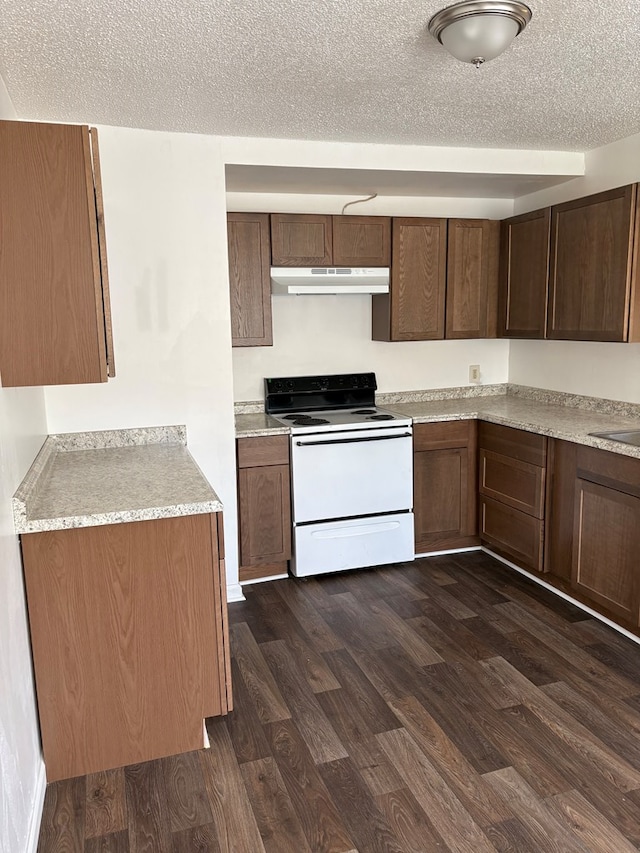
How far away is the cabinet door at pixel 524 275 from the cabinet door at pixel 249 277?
1525mm

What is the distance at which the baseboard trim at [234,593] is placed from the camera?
3.49 m

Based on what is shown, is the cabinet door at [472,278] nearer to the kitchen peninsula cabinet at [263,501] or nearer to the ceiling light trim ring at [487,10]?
the kitchen peninsula cabinet at [263,501]

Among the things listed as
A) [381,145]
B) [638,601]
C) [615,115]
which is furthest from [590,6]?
[638,601]

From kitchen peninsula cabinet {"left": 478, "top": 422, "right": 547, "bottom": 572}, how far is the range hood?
1.08m

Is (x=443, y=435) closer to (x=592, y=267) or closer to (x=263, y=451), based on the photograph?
(x=263, y=451)

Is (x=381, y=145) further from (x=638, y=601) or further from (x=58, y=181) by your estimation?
(x=638, y=601)

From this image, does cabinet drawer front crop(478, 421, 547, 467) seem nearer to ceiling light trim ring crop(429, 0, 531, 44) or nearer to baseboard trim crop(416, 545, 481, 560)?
baseboard trim crop(416, 545, 481, 560)

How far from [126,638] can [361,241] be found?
2603 mm

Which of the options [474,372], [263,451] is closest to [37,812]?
[263,451]

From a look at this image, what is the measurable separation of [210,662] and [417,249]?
272cm

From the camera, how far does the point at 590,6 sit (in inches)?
74.5

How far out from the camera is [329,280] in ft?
12.3

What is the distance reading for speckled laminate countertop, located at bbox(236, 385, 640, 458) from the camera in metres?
3.26

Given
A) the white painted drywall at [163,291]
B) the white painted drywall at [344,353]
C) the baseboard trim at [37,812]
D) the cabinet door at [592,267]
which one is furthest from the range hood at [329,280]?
the baseboard trim at [37,812]
